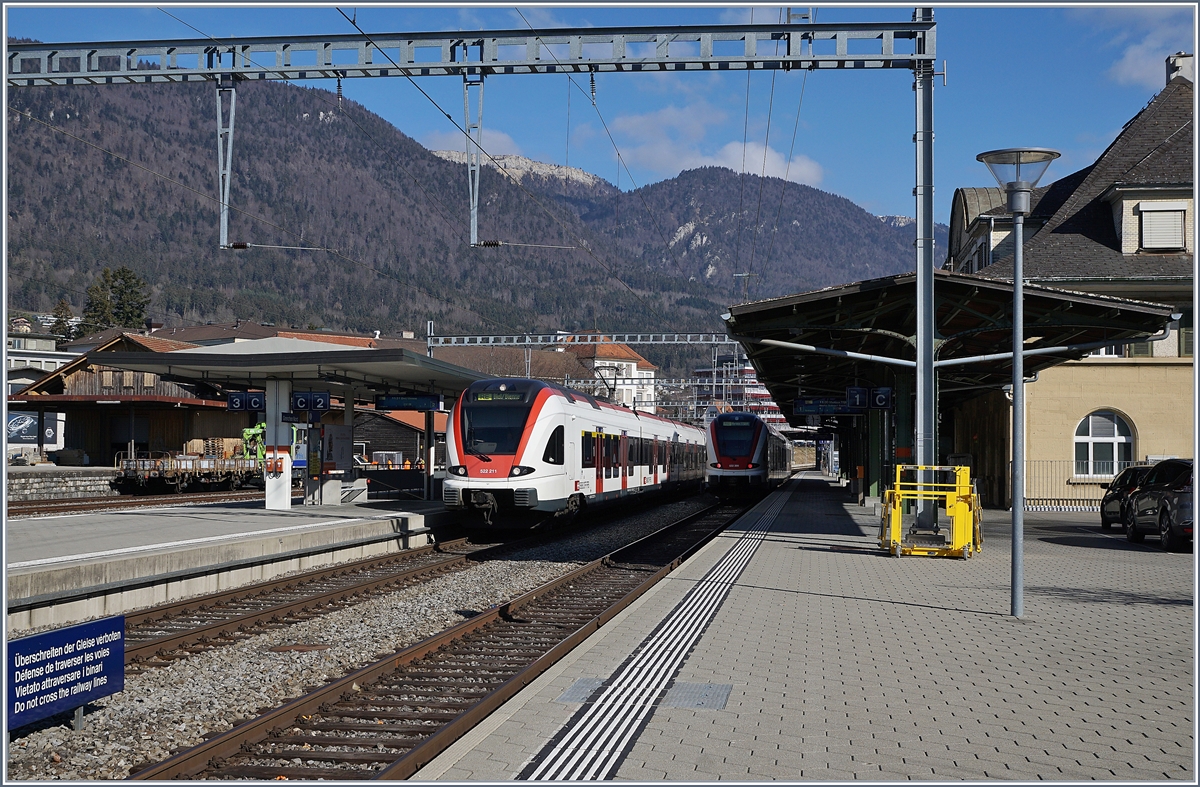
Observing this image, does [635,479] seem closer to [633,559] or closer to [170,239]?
[633,559]

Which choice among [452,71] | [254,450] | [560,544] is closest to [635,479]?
[560,544]

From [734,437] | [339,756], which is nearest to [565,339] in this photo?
[734,437]

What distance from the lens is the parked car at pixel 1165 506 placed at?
19078 millimetres

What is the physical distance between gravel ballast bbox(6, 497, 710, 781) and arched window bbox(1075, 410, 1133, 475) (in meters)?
22.8

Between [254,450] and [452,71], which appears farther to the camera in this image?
[254,450]

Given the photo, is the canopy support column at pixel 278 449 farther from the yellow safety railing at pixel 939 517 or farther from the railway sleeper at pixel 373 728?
the railway sleeper at pixel 373 728

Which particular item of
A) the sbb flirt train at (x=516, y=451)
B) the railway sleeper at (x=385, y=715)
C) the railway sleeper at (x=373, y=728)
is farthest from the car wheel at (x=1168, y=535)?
the railway sleeper at (x=373, y=728)

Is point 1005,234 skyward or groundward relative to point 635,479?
skyward

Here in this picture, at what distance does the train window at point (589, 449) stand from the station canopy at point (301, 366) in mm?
3696

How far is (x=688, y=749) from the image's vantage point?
6137mm

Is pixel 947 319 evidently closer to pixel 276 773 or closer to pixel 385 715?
pixel 385 715

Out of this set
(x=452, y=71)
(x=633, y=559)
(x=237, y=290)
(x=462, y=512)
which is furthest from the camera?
(x=237, y=290)

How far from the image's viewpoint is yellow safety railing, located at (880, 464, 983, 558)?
17.4 meters

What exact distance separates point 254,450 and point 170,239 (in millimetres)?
163084
